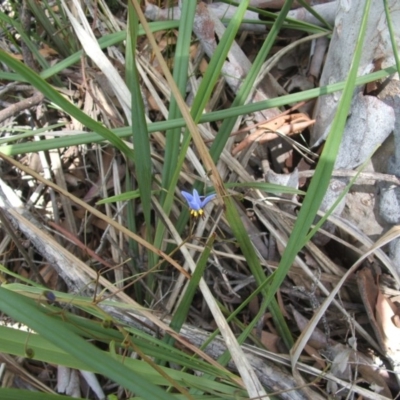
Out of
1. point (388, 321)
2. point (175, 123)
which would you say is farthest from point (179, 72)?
point (388, 321)

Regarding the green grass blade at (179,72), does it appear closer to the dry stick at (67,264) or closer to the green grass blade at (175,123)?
the green grass blade at (175,123)

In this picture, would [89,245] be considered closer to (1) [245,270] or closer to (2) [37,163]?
(2) [37,163]

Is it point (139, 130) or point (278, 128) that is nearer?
point (139, 130)

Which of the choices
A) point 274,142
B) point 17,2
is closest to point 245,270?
point 274,142

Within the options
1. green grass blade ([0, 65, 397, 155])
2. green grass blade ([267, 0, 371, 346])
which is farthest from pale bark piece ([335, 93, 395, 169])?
green grass blade ([267, 0, 371, 346])

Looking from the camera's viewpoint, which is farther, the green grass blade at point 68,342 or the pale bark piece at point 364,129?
the pale bark piece at point 364,129

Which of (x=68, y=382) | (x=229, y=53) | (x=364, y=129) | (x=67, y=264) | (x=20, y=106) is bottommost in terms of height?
(x=68, y=382)

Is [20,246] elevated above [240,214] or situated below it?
below

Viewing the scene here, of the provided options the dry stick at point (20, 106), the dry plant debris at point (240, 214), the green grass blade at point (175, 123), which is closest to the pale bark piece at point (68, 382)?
the dry plant debris at point (240, 214)

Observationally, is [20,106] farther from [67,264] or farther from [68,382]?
[68,382]
